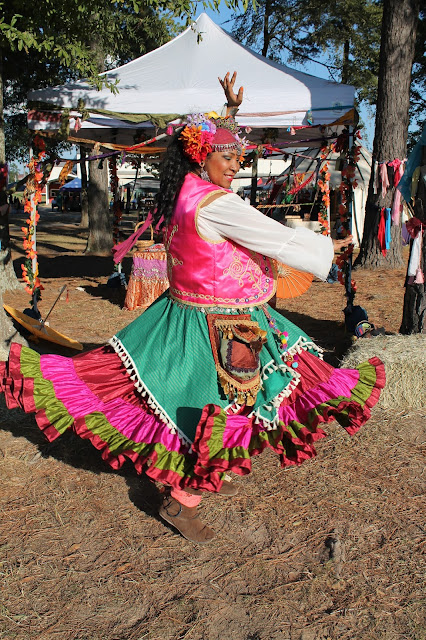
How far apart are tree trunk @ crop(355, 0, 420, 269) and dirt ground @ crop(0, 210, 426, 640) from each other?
21.9 ft

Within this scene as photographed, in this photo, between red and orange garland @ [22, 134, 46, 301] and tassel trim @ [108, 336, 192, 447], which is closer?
tassel trim @ [108, 336, 192, 447]

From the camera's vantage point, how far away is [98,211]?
46.1 ft

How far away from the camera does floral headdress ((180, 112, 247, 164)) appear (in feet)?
8.66

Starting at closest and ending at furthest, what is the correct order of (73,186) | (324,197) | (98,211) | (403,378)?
(403,378), (324,197), (98,211), (73,186)

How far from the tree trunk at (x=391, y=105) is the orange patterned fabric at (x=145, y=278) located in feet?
13.0

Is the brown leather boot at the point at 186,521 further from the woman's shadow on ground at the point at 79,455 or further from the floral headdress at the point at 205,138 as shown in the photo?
the floral headdress at the point at 205,138

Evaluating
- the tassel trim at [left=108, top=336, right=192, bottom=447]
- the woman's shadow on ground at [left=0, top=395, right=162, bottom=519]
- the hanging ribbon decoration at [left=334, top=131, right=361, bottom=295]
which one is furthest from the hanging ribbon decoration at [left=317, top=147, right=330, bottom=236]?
the tassel trim at [left=108, top=336, right=192, bottom=447]

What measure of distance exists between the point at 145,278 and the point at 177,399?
18.9ft

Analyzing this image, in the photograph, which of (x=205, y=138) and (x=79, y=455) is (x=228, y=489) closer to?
(x=79, y=455)

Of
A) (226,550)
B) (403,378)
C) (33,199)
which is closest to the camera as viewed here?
(226,550)

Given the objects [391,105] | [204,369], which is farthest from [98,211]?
[204,369]

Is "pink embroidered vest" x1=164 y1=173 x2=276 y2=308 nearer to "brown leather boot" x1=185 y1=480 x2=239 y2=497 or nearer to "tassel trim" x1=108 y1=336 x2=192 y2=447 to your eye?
"tassel trim" x1=108 y1=336 x2=192 y2=447

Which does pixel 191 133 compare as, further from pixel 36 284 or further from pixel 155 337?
pixel 36 284

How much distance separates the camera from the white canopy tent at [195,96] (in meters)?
7.65
